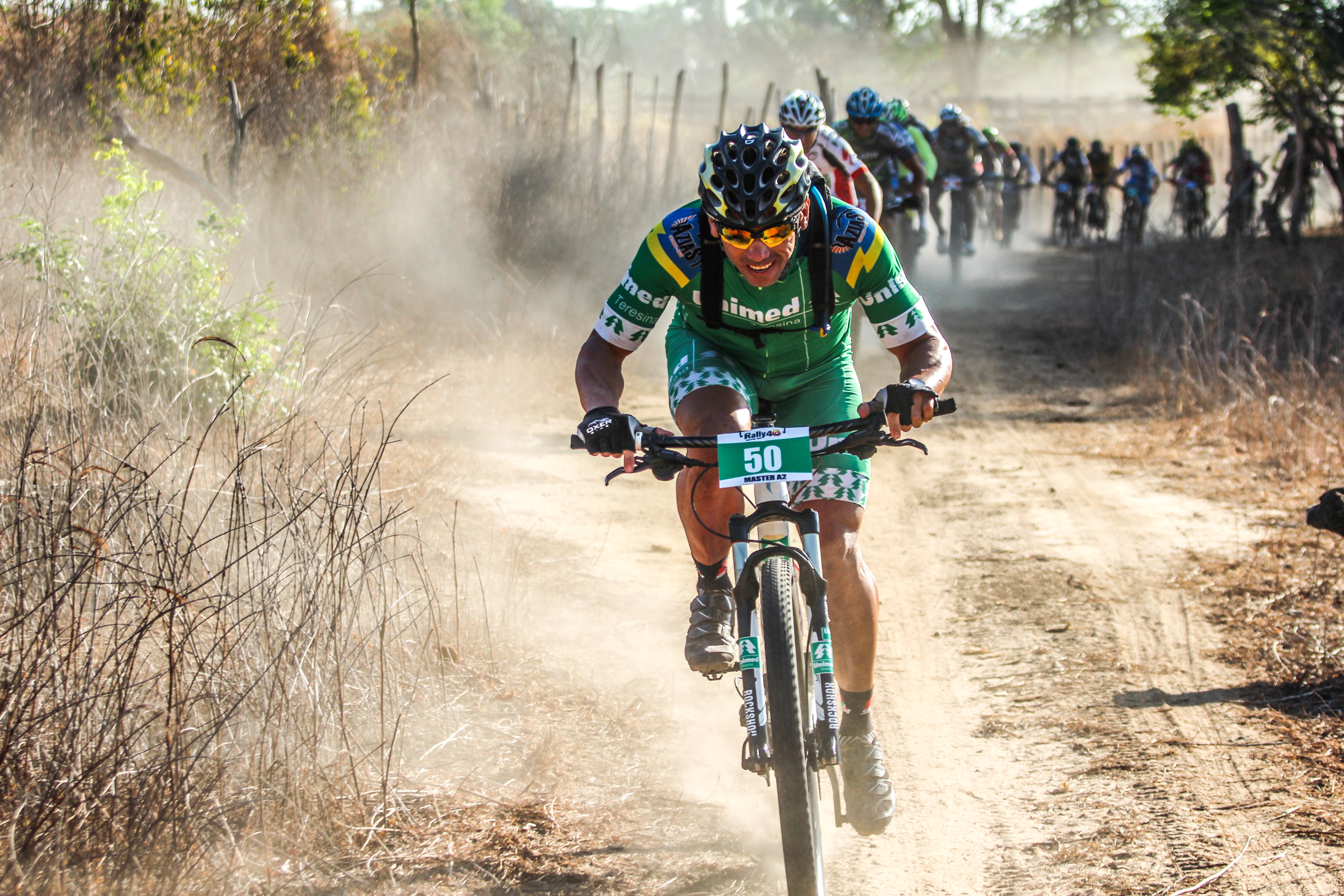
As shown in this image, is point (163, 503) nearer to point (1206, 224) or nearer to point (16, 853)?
point (16, 853)

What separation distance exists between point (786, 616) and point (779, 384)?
0.99 metres

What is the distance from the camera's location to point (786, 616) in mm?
2846

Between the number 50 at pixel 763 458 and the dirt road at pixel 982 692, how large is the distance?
1198 millimetres

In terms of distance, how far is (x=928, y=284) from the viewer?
1667 centimetres

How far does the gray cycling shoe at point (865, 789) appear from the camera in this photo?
3.12 m

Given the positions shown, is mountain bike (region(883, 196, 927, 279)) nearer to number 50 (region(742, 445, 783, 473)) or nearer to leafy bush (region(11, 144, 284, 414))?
leafy bush (region(11, 144, 284, 414))

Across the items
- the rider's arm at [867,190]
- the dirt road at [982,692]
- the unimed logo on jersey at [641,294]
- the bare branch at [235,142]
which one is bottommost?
the dirt road at [982,692]

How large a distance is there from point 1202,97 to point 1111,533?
24.8 meters

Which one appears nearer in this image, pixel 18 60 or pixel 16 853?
pixel 16 853

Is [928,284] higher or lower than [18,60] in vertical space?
lower

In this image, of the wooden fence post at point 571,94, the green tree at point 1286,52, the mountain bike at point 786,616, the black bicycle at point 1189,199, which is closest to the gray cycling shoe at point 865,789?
the mountain bike at point 786,616

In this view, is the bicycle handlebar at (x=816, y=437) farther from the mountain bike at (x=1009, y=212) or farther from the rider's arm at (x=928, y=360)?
the mountain bike at (x=1009, y=212)

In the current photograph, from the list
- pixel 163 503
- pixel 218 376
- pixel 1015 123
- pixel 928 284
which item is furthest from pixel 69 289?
pixel 1015 123

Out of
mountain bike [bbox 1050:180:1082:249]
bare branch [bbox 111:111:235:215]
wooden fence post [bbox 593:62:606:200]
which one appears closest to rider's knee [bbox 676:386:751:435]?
bare branch [bbox 111:111:235:215]
